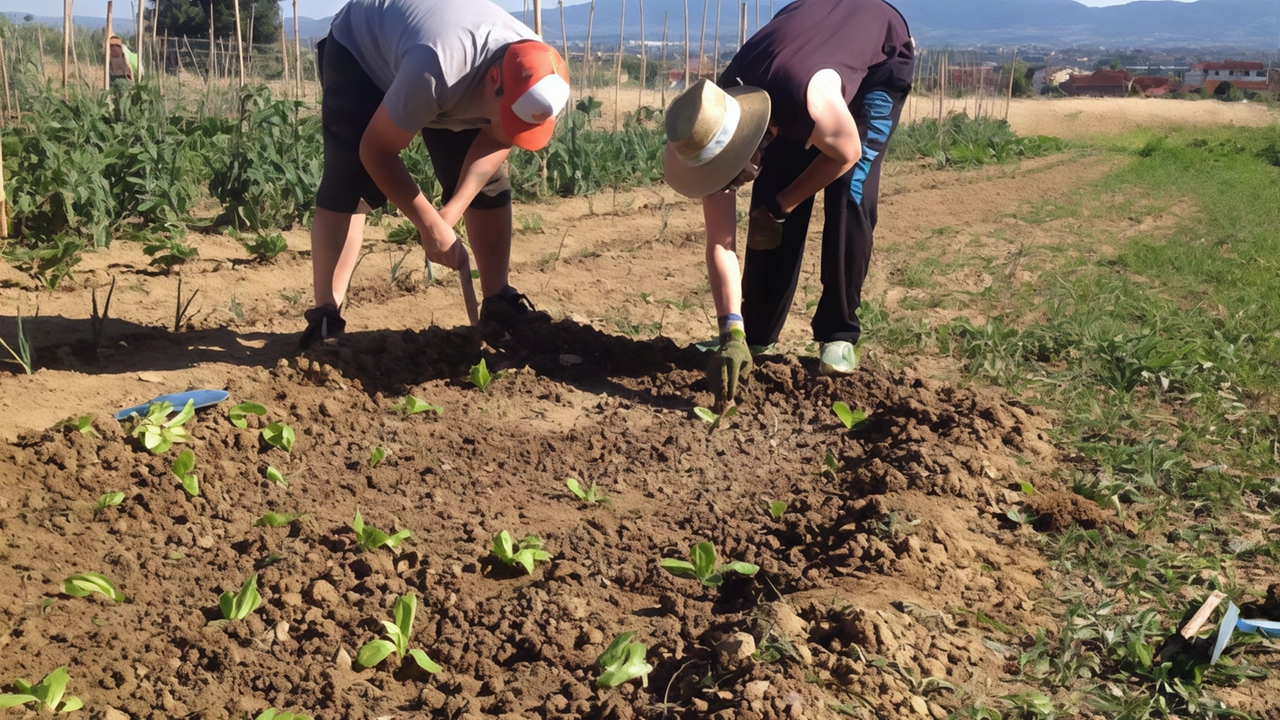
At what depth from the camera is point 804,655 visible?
80.5 inches

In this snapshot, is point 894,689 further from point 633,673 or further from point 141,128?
point 141,128

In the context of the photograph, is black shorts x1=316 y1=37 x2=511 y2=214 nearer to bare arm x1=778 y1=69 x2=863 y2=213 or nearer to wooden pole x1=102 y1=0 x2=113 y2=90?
bare arm x1=778 y1=69 x2=863 y2=213

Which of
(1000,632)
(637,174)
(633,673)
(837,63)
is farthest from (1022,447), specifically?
(637,174)

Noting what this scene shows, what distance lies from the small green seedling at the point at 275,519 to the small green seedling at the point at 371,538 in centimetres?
25

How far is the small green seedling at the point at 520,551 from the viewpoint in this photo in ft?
8.07

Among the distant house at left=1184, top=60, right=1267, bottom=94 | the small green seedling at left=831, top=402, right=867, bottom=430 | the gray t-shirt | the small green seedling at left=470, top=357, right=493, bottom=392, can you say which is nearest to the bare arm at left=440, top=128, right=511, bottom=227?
the gray t-shirt

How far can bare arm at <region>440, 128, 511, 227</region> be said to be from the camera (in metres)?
3.44

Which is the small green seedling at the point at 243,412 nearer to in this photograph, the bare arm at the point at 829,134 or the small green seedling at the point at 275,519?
the small green seedling at the point at 275,519

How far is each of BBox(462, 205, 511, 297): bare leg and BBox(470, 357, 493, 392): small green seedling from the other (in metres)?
0.50

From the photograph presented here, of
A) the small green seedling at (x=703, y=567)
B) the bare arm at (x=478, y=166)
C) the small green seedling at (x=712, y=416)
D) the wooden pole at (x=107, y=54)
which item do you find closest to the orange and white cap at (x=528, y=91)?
the bare arm at (x=478, y=166)

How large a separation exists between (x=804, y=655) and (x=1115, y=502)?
3.95ft

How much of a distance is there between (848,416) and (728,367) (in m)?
0.41

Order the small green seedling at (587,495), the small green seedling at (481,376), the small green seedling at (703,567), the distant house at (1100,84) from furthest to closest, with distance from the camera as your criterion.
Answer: the distant house at (1100,84) → the small green seedling at (481,376) → the small green seedling at (587,495) → the small green seedling at (703,567)

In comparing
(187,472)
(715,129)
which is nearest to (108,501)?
(187,472)
